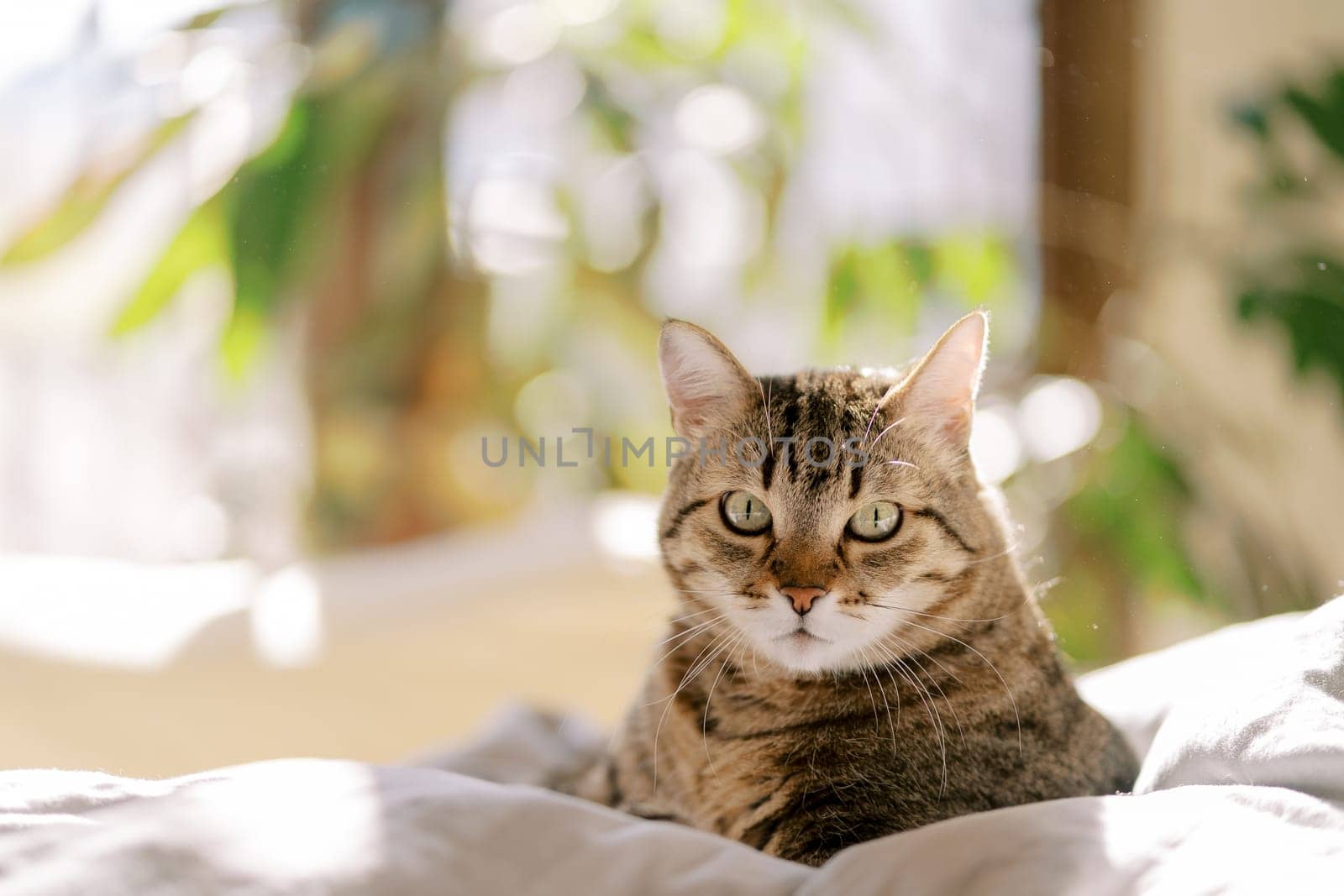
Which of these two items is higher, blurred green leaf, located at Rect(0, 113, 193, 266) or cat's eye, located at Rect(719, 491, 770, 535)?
blurred green leaf, located at Rect(0, 113, 193, 266)

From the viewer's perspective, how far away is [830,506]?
79 cm

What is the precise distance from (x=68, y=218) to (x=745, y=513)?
105 centimetres

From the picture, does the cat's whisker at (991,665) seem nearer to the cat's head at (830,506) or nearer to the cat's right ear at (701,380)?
the cat's head at (830,506)

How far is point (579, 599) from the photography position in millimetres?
1662

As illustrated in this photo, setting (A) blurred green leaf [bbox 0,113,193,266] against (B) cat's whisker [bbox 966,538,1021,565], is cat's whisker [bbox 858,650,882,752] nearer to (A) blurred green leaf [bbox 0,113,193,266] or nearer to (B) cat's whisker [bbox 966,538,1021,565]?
(B) cat's whisker [bbox 966,538,1021,565]

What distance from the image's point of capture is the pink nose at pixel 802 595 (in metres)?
0.75

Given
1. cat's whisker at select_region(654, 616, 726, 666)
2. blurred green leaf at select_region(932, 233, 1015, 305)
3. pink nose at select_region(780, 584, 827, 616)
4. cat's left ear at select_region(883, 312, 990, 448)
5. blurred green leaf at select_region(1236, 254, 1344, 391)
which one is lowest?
cat's whisker at select_region(654, 616, 726, 666)

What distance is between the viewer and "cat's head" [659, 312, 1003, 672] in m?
0.77

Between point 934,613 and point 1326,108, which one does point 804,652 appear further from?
point 1326,108

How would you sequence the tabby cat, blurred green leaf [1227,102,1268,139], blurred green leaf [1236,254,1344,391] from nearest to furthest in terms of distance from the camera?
the tabby cat < blurred green leaf [1236,254,1344,391] < blurred green leaf [1227,102,1268,139]

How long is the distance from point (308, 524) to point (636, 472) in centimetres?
61

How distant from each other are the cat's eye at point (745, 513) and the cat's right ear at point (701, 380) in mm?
64

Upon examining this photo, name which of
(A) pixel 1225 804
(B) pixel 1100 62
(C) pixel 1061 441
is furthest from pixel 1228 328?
(A) pixel 1225 804

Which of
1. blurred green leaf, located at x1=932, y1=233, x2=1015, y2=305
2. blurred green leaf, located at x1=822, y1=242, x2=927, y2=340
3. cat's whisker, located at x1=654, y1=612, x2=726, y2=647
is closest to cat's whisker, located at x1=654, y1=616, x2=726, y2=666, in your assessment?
cat's whisker, located at x1=654, y1=612, x2=726, y2=647
